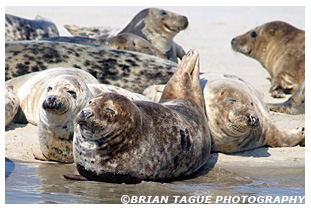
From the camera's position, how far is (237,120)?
4.77 meters

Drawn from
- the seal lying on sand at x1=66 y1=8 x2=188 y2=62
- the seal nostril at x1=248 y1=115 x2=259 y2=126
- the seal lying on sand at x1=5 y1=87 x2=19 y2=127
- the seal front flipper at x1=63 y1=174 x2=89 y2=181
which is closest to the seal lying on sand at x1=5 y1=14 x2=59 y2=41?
the seal lying on sand at x1=66 y1=8 x2=188 y2=62

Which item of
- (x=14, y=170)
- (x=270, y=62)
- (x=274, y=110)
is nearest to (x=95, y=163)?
(x=14, y=170)

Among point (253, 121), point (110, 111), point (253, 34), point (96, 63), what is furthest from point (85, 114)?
point (253, 34)

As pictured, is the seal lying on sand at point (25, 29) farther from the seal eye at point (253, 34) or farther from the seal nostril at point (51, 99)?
the seal nostril at point (51, 99)

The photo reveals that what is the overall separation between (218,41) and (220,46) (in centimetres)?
61

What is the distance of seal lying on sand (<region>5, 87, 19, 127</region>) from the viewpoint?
17.9 feet

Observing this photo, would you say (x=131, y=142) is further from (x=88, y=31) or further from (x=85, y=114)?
(x=88, y=31)

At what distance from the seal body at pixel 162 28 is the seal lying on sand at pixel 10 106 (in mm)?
3920

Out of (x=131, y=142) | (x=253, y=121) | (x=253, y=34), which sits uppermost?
(x=131, y=142)

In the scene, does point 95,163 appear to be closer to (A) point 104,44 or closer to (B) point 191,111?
(B) point 191,111

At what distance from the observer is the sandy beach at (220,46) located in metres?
4.80

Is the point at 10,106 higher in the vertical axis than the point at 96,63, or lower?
lower
